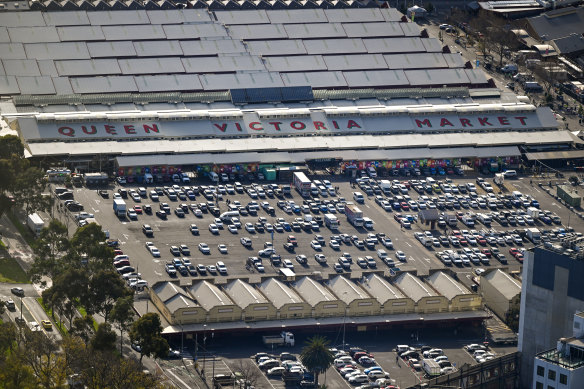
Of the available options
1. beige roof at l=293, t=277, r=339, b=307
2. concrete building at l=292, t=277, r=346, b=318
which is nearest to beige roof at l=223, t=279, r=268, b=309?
beige roof at l=293, t=277, r=339, b=307

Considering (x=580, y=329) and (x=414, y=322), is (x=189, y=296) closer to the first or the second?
(x=414, y=322)

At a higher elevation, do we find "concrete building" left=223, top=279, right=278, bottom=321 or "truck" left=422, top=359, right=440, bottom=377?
"concrete building" left=223, top=279, right=278, bottom=321

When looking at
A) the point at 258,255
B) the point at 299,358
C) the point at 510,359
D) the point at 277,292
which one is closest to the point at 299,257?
the point at 258,255

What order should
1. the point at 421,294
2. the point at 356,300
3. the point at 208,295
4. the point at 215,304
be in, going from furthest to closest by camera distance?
the point at 421,294 → the point at 356,300 → the point at 208,295 → the point at 215,304

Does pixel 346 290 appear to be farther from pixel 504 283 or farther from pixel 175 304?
pixel 175 304

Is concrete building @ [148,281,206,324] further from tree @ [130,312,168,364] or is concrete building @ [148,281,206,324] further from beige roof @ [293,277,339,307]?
beige roof @ [293,277,339,307]

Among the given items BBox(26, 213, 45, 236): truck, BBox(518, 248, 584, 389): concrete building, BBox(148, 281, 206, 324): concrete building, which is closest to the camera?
BBox(518, 248, 584, 389): concrete building

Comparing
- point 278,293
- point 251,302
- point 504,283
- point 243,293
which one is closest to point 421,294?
point 504,283
